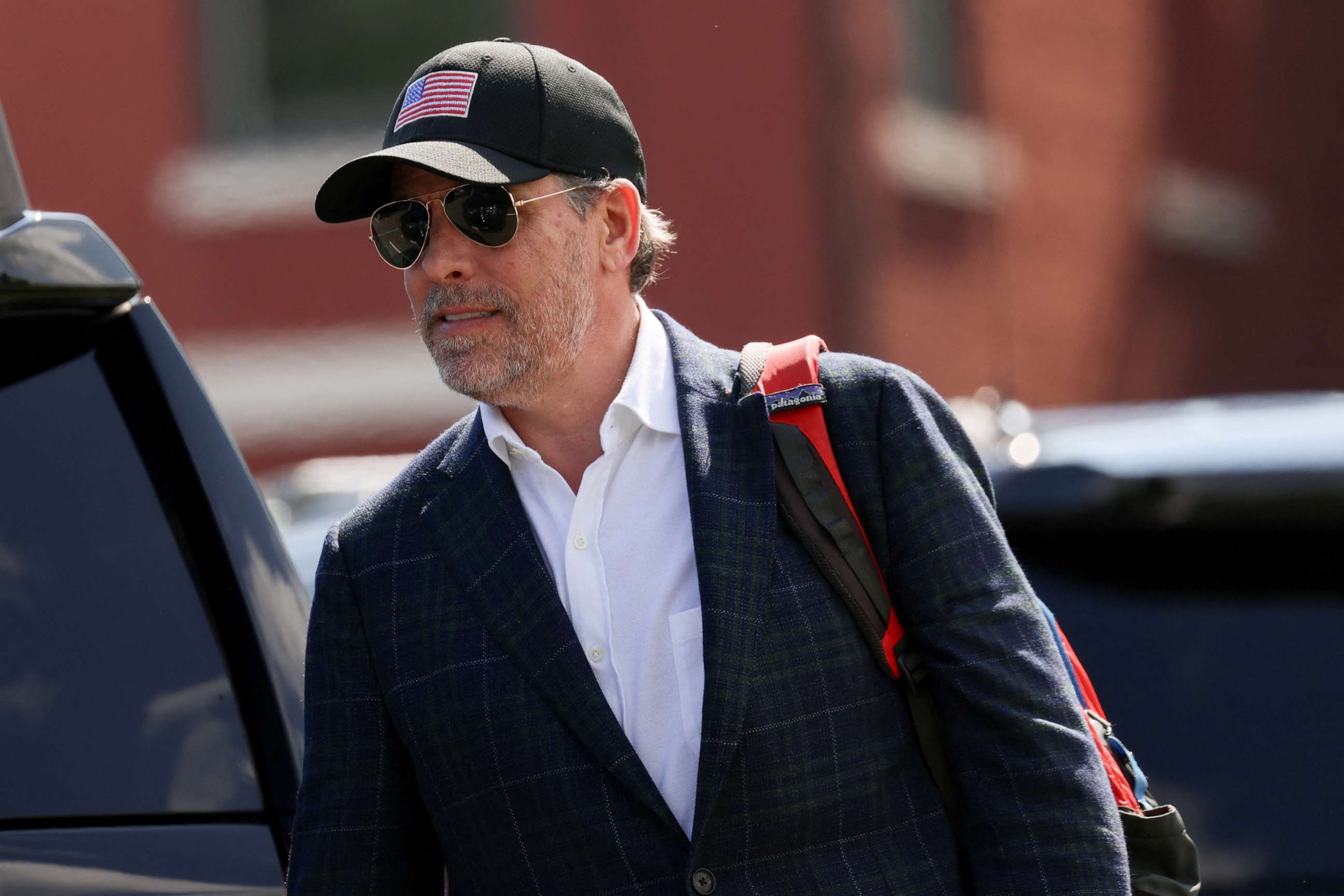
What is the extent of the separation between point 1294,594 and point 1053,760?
1.02 meters

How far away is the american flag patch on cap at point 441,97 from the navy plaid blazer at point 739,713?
17.9 inches

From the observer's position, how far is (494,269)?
2.12 metres

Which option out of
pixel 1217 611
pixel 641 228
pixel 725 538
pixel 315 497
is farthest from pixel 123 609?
pixel 315 497

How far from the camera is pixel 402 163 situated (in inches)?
85.0

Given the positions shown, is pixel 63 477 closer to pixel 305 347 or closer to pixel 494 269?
pixel 494 269

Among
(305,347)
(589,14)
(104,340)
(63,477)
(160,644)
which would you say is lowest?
(305,347)

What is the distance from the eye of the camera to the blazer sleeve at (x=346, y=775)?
1.96 m

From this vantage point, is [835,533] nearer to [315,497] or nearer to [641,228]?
[641,228]

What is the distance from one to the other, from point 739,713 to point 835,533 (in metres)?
0.23

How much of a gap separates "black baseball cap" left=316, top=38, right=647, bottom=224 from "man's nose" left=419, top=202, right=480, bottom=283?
9 centimetres

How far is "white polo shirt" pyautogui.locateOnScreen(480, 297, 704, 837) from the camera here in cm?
191

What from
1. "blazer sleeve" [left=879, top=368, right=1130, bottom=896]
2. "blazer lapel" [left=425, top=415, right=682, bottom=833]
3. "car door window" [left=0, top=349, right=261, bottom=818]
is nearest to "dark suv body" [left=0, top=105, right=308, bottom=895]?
"car door window" [left=0, top=349, right=261, bottom=818]

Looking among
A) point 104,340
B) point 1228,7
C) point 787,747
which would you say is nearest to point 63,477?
point 104,340

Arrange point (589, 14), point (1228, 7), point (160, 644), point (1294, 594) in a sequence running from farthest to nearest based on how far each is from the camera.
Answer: point (1228, 7)
point (589, 14)
point (1294, 594)
point (160, 644)
